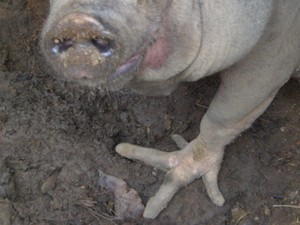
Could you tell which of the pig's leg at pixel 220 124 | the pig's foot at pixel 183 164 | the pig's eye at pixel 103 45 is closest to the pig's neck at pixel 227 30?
the pig's leg at pixel 220 124

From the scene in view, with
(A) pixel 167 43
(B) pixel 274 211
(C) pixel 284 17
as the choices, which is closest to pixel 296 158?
(B) pixel 274 211

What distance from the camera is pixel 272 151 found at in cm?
260

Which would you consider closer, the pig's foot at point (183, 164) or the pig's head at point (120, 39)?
the pig's head at point (120, 39)

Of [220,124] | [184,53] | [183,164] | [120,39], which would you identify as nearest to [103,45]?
[120,39]

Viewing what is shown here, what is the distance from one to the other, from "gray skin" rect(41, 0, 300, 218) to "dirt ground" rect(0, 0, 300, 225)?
9 cm

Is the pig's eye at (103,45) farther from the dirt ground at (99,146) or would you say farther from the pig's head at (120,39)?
the dirt ground at (99,146)

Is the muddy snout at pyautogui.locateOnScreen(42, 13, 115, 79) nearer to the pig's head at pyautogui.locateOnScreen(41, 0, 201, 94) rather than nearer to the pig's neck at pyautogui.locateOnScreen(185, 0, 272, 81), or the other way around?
the pig's head at pyautogui.locateOnScreen(41, 0, 201, 94)

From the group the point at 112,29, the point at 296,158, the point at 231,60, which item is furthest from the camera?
the point at 296,158

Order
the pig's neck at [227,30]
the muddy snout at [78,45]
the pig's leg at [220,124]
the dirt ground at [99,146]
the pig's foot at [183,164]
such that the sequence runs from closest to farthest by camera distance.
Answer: the muddy snout at [78,45] → the pig's neck at [227,30] → the pig's leg at [220,124] → the dirt ground at [99,146] → the pig's foot at [183,164]

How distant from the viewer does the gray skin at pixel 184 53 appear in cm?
143

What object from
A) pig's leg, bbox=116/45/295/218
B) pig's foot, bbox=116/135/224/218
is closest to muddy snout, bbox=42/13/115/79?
pig's leg, bbox=116/45/295/218

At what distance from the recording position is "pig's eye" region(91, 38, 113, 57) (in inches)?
55.4

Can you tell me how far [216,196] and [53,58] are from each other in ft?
3.65

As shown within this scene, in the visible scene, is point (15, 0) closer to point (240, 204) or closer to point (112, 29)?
point (240, 204)
